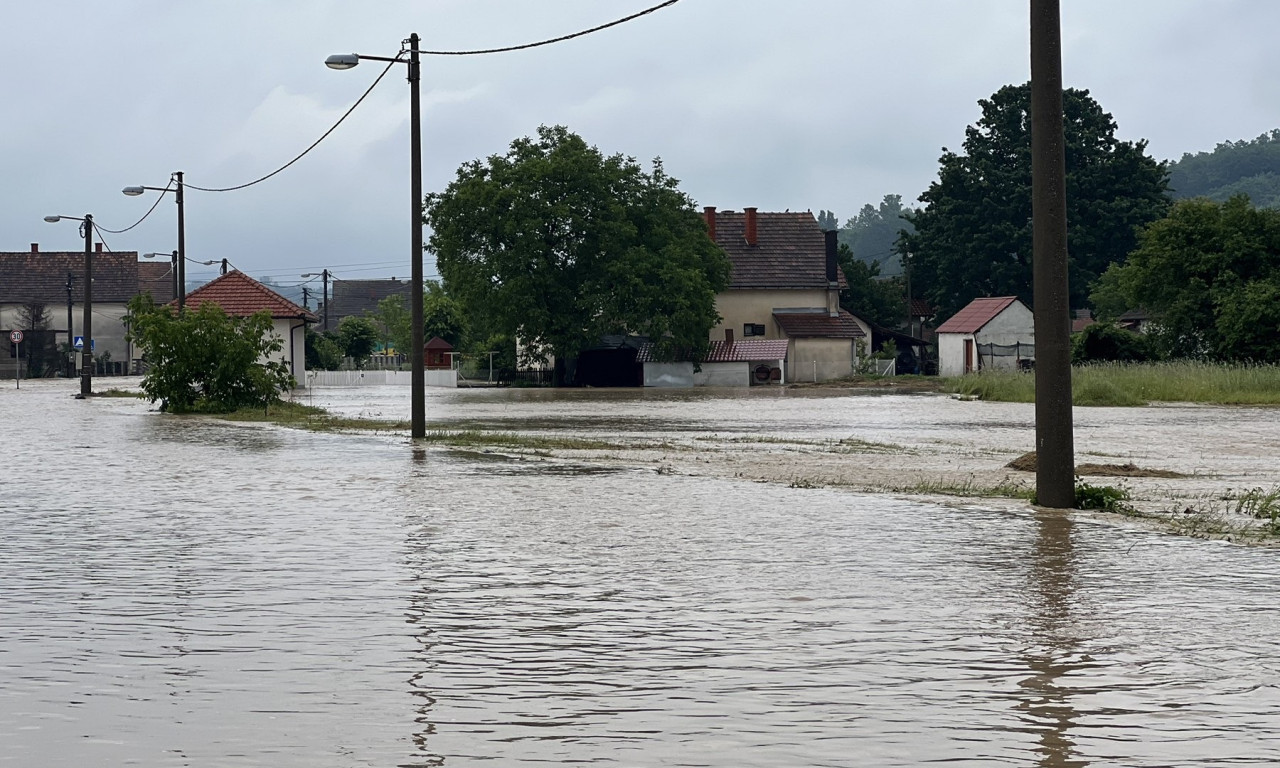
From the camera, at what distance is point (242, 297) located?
69188mm

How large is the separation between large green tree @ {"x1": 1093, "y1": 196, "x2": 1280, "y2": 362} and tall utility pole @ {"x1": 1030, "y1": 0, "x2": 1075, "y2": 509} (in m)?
51.1

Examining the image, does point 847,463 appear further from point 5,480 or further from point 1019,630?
point 1019,630

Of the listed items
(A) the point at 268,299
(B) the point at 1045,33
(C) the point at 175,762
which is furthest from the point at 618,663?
(A) the point at 268,299

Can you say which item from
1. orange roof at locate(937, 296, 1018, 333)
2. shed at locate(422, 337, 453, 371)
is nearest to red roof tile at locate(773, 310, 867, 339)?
orange roof at locate(937, 296, 1018, 333)

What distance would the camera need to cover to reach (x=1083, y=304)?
112 meters

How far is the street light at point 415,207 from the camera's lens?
2891 cm

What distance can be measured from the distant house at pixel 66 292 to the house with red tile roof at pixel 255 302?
150 feet

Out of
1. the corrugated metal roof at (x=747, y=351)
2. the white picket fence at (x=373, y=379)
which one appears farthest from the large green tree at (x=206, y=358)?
the white picket fence at (x=373, y=379)

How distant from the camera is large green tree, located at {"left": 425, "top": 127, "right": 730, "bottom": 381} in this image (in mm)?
78625

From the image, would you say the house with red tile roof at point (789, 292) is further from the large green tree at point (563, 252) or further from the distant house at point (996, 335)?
the large green tree at point (563, 252)

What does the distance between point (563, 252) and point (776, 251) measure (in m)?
22.4

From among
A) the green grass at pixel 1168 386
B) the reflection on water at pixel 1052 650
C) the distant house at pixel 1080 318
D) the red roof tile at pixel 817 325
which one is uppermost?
the distant house at pixel 1080 318

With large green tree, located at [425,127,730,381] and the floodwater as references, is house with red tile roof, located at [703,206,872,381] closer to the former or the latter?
large green tree, located at [425,127,730,381]

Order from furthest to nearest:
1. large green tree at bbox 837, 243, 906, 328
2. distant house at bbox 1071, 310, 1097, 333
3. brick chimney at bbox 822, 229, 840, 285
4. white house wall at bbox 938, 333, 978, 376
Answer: distant house at bbox 1071, 310, 1097, 333
large green tree at bbox 837, 243, 906, 328
brick chimney at bbox 822, 229, 840, 285
white house wall at bbox 938, 333, 978, 376
